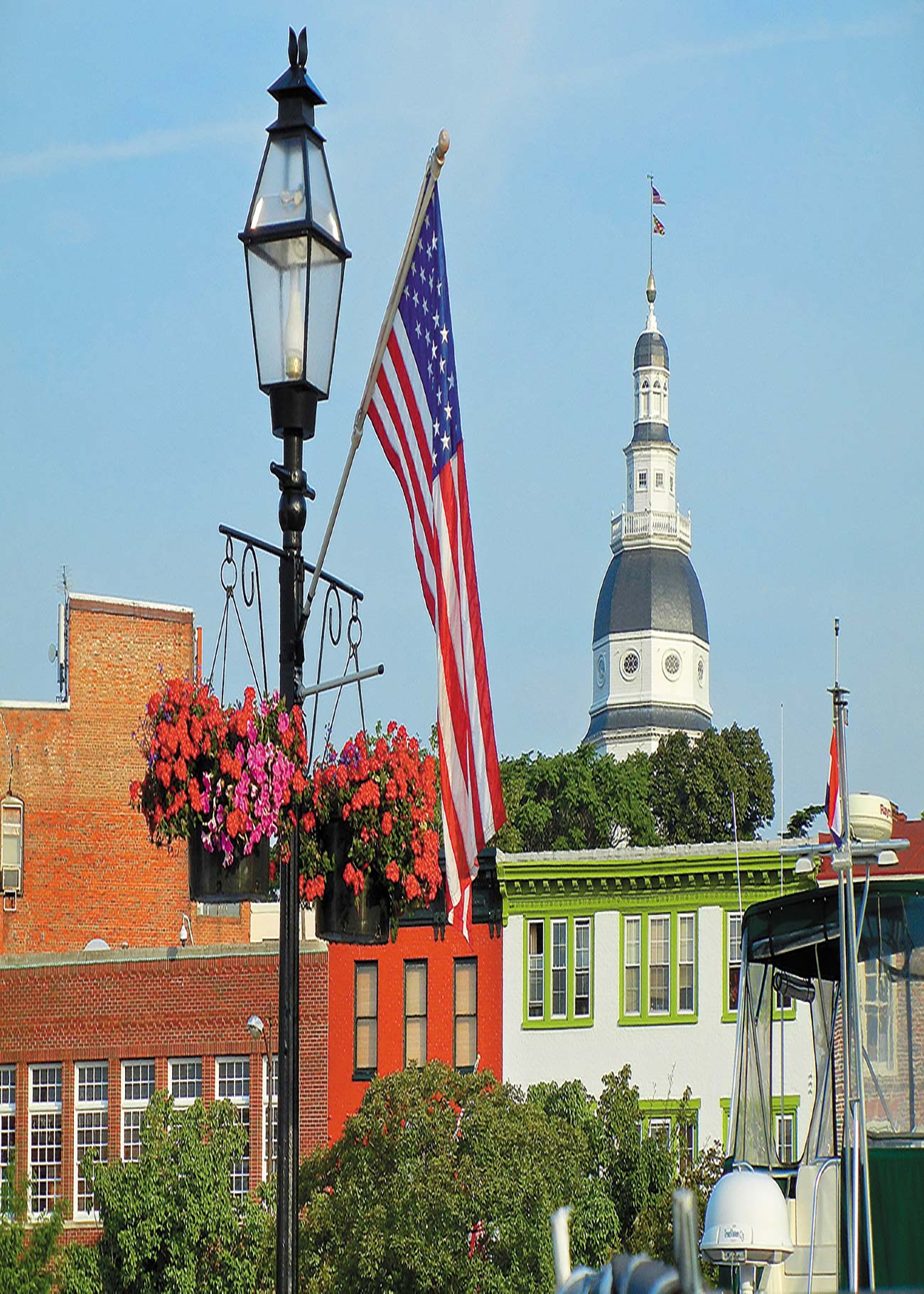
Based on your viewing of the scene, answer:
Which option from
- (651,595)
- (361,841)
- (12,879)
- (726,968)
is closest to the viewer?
(361,841)

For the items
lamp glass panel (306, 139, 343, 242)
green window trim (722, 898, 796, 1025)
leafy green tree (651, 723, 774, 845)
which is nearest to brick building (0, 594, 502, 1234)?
green window trim (722, 898, 796, 1025)

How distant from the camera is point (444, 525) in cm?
1120

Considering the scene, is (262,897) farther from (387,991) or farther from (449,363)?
(387,991)

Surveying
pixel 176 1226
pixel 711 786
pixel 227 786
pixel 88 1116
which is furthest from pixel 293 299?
pixel 711 786

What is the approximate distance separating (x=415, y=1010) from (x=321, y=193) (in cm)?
3578

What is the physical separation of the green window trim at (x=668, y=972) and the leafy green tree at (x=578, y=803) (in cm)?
4374

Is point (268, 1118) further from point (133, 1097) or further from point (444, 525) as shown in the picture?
point (444, 525)

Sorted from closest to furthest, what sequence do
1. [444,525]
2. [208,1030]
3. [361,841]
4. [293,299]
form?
[293,299]
[361,841]
[444,525]
[208,1030]

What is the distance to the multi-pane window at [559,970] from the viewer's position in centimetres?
4384

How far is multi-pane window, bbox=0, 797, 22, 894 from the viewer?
5419cm

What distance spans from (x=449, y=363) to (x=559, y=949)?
34.1 meters

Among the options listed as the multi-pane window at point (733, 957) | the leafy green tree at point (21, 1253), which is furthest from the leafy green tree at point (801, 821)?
the leafy green tree at point (21, 1253)

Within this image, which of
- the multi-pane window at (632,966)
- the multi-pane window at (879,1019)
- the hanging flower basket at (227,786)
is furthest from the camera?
the multi-pane window at (632,966)

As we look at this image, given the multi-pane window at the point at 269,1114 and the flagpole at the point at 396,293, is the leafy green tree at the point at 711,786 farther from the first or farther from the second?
the flagpole at the point at 396,293
